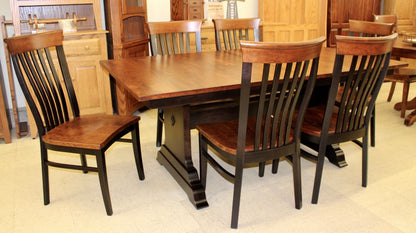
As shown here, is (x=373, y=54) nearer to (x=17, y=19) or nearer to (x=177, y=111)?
(x=177, y=111)

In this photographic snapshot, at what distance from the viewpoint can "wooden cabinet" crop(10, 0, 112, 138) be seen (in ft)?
10.3

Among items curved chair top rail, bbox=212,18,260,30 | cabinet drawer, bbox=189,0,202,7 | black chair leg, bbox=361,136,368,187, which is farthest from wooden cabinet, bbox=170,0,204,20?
black chair leg, bbox=361,136,368,187

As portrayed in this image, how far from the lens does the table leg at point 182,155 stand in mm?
2141

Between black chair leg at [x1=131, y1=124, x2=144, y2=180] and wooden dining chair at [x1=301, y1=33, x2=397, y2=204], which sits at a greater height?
wooden dining chair at [x1=301, y1=33, x2=397, y2=204]

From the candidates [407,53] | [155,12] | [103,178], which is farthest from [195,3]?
[103,178]

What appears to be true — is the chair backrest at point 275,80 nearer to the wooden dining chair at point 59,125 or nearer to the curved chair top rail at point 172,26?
the wooden dining chair at point 59,125

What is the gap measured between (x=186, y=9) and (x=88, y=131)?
2.27 meters

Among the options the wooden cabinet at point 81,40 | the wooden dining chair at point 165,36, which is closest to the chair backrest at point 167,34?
the wooden dining chair at point 165,36

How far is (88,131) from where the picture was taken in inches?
82.7

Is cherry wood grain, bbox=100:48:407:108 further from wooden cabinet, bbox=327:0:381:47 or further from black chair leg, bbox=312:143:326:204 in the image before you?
wooden cabinet, bbox=327:0:381:47

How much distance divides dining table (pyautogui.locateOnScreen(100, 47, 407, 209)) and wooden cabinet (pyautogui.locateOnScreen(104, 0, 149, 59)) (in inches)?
35.7

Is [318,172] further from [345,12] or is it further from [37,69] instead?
[345,12]

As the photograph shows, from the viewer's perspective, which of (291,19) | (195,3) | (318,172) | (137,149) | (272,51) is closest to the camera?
(272,51)

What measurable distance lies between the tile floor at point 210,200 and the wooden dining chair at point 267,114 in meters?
0.16
